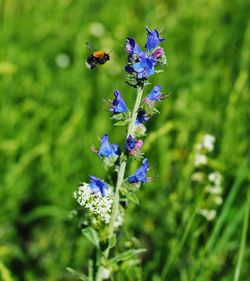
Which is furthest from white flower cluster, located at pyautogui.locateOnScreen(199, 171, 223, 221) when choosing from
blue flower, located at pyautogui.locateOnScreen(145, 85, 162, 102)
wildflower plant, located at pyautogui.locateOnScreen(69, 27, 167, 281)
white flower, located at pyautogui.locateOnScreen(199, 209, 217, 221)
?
blue flower, located at pyautogui.locateOnScreen(145, 85, 162, 102)

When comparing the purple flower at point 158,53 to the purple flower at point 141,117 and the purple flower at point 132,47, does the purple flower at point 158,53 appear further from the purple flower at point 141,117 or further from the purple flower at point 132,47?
the purple flower at point 141,117

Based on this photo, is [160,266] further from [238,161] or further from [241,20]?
[241,20]

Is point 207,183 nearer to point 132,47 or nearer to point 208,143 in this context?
point 208,143

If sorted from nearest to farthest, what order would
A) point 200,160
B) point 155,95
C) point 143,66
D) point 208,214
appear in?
1. point 143,66
2. point 155,95
3. point 208,214
4. point 200,160

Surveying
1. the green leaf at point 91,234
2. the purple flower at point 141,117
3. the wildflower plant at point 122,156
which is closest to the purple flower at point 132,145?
the wildflower plant at point 122,156

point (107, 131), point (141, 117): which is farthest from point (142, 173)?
point (107, 131)
